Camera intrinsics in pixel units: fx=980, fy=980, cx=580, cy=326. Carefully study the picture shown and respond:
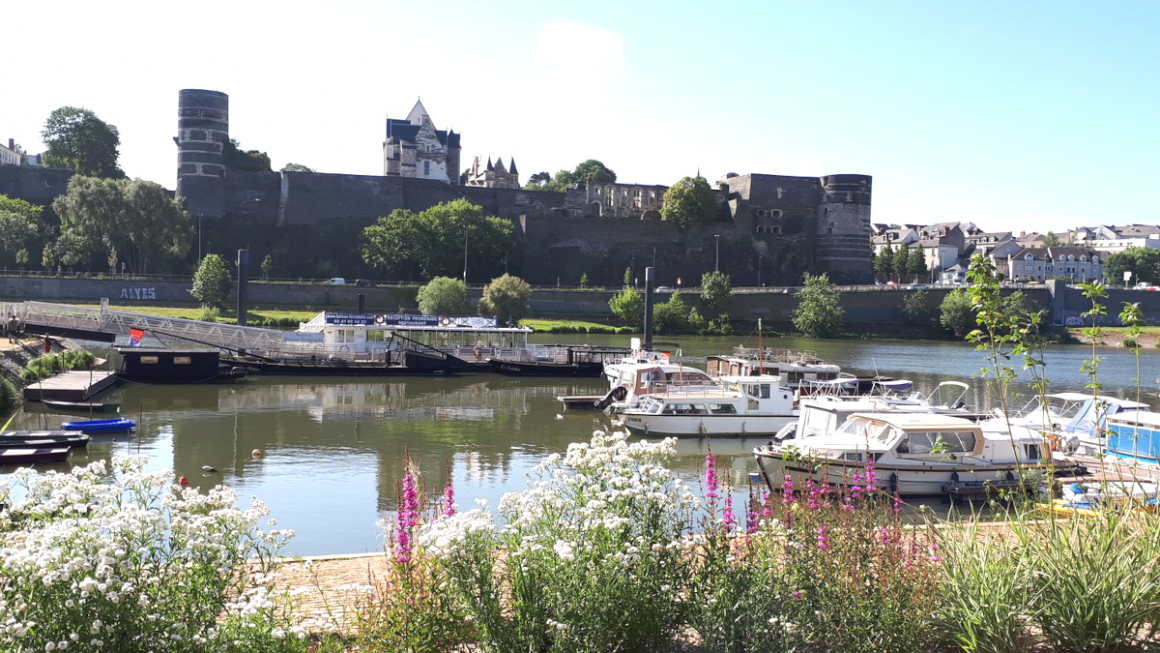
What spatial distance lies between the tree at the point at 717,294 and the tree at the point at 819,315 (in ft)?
15.8

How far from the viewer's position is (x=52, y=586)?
4.48m

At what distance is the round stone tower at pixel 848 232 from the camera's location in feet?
276

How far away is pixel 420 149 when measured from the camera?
3644 inches

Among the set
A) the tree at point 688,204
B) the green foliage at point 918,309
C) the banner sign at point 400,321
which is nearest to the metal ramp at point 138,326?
the banner sign at point 400,321

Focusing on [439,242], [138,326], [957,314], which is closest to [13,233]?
[439,242]

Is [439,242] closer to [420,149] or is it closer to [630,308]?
[630,308]

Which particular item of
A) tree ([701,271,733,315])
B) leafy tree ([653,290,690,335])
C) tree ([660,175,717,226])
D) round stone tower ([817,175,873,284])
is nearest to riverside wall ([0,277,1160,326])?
tree ([701,271,733,315])

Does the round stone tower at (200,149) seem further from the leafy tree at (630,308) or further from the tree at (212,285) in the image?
the leafy tree at (630,308)

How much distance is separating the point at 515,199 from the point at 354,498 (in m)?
68.4

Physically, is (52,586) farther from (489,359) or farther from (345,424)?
(489,359)

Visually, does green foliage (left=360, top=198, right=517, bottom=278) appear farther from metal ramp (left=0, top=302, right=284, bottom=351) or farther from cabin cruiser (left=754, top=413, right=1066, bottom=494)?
cabin cruiser (left=754, top=413, right=1066, bottom=494)

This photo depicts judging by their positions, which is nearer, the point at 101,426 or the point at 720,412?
the point at 101,426

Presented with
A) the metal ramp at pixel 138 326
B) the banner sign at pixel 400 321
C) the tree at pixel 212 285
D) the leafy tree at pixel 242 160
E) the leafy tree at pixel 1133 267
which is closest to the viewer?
the metal ramp at pixel 138 326

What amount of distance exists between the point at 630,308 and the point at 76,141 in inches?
1991
